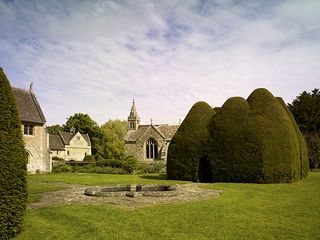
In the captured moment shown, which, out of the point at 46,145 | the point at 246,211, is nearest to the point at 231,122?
the point at 246,211

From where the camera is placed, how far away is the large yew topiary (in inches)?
811

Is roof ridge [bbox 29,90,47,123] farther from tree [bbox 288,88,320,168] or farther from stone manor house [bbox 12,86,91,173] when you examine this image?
tree [bbox 288,88,320,168]

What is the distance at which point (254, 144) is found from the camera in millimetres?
20984

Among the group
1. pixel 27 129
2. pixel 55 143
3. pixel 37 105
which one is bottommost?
pixel 55 143

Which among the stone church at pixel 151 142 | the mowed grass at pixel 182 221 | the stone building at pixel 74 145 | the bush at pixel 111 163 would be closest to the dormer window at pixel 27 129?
the bush at pixel 111 163

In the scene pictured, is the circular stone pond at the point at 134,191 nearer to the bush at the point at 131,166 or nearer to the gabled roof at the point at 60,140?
the bush at the point at 131,166

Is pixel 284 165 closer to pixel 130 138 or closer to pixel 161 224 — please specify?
pixel 161 224

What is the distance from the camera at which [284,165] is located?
20.6 m

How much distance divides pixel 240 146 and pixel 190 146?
11.9ft

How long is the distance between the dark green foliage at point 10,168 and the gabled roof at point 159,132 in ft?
154

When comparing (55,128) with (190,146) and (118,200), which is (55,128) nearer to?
(190,146)

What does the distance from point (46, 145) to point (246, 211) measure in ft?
86.2

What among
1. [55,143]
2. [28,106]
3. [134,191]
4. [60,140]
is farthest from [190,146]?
[60,140]

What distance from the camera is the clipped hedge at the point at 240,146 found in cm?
2070
